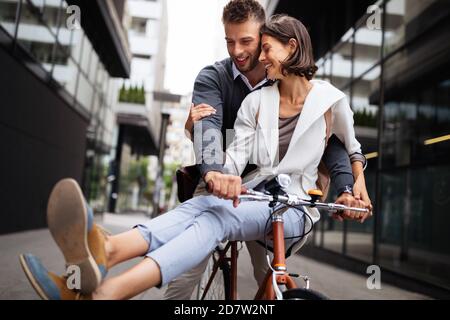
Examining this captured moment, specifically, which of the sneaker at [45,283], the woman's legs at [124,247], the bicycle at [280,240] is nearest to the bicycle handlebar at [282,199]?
the bicycle at [280,240]

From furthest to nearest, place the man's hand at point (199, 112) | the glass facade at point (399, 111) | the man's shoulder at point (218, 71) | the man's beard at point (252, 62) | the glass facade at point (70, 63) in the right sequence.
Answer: the glass facade at point (70, 63)
the glass facade at point (399, 111)
the man's shoulder at point (218, 71)
the man's beard at point (252, 62)
the man's hand at point (199, 112)

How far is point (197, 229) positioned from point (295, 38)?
1.05m

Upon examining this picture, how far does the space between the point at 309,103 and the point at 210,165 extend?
0.58 m

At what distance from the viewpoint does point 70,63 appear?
43.5ft

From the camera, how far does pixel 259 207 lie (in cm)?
198

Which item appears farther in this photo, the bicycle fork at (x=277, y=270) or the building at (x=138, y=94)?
the building at (x=138, y=94)

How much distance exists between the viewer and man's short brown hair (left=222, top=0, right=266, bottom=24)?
229 centimetres

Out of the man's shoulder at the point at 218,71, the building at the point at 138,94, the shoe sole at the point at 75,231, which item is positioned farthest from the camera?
the building at the point at 138,94

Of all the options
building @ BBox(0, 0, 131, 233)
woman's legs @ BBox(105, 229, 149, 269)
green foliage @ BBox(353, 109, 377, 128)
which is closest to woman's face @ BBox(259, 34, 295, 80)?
woman's legs @ BBox(105, 229, 149, 269)

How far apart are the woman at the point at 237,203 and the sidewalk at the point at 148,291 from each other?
5.14ft

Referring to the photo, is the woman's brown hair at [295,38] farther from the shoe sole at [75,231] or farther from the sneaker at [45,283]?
the sneaker at [45,283]

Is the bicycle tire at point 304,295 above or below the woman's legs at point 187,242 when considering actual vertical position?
below

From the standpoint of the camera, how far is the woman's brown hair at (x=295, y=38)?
2.11 meters

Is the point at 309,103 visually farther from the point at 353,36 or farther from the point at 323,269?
the point at 353,36
